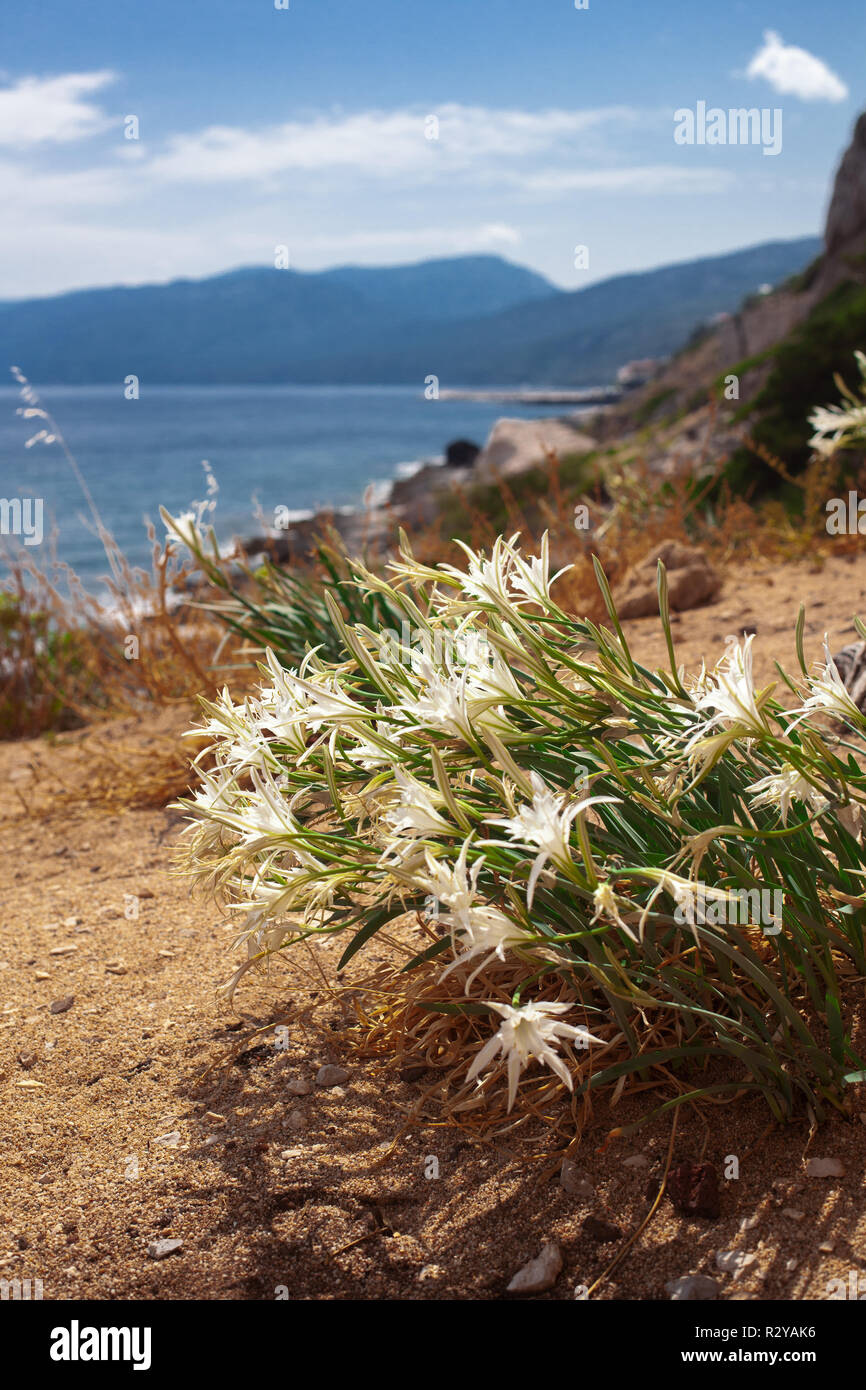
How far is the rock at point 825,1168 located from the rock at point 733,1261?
192 millimetres

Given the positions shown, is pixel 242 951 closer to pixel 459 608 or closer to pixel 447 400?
pixel 459 608

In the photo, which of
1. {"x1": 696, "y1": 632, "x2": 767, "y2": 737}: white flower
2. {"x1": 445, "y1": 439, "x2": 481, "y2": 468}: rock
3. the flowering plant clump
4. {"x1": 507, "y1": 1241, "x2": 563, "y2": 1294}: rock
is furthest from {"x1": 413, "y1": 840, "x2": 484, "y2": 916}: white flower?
{"x1": 445, "y1": 439, "x2": 481, "y2": 468}: rock

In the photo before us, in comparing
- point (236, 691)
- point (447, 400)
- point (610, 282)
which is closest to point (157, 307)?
point (447, 400)

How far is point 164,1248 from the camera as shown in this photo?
66.6 inches

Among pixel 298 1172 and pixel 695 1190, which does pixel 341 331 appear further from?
pixel 695 1190

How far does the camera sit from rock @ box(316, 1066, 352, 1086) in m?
2.04

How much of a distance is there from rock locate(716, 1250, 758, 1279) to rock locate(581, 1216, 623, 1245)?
16 centimetres

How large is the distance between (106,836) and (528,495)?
43.7 ft

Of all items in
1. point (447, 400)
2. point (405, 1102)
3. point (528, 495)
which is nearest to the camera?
point (405, 1102)

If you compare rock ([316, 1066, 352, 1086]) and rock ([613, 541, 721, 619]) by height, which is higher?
rock ([613, 541, 721, 619])

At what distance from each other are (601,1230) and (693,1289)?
6.9 inches

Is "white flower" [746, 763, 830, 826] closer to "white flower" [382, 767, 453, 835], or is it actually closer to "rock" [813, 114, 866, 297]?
"white flower" [382, 767, 453, 835]

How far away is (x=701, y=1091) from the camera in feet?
5.40

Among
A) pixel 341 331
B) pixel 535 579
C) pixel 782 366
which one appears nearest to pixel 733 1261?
pixel 535 579
